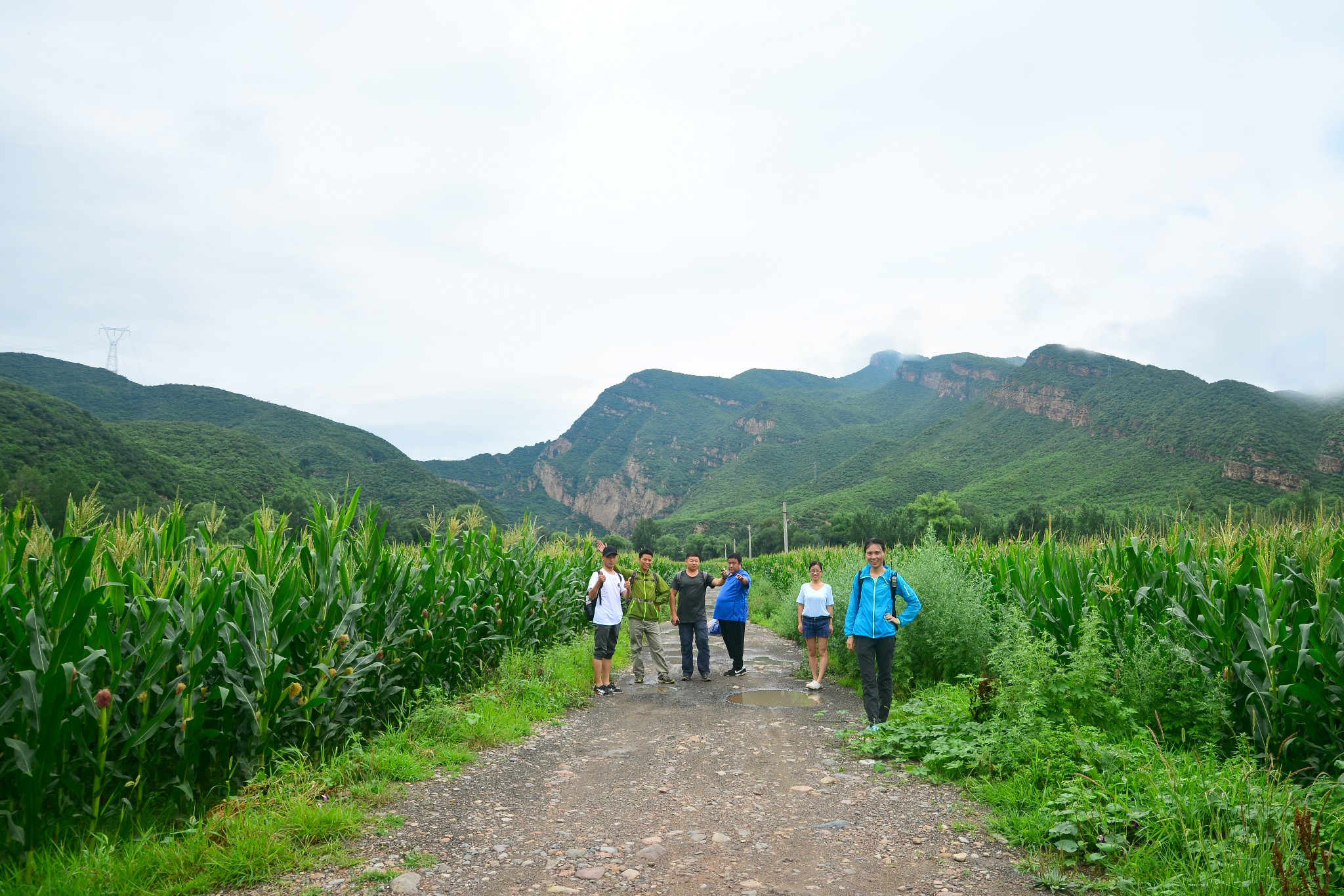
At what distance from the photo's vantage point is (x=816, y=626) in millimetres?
10047

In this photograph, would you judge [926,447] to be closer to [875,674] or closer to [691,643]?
[691,643]

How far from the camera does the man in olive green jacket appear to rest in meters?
10.6

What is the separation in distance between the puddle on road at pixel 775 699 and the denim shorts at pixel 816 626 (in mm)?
807

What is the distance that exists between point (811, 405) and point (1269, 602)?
141m

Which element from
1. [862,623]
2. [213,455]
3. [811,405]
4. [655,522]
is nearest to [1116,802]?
[862,623]

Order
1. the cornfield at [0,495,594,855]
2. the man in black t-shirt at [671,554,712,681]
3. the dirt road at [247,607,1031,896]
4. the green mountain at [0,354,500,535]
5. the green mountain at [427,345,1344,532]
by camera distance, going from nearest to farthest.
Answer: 1. the cornfield at [0,495,594,855]
2. the dirt road at [247,607,1031,896]
3. the man in black t-shirt at [671,554,712,681]
4. the green mountain at [0,354,500,535]
5. the green mountain at [427,345,1344,532]

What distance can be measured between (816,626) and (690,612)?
1.90m

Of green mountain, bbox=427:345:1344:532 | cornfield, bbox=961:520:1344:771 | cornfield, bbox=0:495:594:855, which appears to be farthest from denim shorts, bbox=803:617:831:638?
green mountain, bbox=427:345:1344:532

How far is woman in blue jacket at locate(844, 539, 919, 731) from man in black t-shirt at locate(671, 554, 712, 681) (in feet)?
10.8

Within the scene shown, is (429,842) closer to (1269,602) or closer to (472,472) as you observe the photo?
(1269,602)

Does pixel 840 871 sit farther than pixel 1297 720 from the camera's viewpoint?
No

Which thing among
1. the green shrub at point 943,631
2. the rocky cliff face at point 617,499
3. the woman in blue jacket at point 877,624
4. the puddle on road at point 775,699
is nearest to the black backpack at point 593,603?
the puddle on road at point 775,699

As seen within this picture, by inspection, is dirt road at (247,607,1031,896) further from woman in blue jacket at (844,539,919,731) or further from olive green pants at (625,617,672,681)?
olive green pants at (625,617,672,681)

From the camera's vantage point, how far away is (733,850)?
4.32 m
